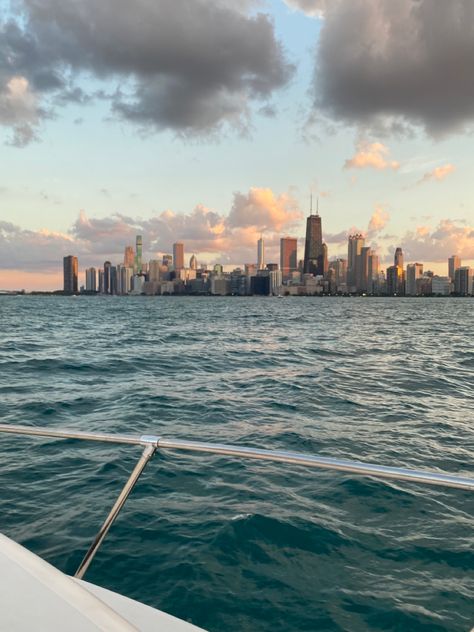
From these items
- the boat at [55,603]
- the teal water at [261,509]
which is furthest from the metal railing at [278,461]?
the teal water at [261,509]

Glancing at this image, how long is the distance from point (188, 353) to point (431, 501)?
18169 mm

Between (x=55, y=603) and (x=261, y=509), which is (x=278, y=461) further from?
(x=261, y=509)

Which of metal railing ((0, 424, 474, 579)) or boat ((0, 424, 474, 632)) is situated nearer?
boat ((0, 424, 474, 632))

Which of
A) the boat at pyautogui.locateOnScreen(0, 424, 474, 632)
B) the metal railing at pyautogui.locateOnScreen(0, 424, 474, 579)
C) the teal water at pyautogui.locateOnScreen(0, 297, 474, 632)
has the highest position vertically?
the metal railing at pyautogui.locateOnScreen(0, 424, 474, 579)

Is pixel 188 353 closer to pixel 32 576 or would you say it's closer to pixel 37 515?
pixel 37 515

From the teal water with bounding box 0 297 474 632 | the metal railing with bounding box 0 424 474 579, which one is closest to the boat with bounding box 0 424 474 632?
the metal railing with bounding box 0 424 474 579

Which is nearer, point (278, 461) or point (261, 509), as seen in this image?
point (278, 461)

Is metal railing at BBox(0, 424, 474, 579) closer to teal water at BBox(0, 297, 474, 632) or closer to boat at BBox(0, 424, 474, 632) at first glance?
boat at BBox(0, 424, 474, 632)

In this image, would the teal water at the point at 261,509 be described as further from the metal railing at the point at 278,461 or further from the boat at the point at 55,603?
the boat at the point at 55,603

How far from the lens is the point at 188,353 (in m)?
23.7

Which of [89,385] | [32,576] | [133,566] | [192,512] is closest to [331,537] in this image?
[192,512]

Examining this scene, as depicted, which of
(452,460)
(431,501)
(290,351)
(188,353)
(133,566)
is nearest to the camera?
(133,566)

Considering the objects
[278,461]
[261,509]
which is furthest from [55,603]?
[261,509]

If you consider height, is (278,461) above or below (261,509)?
above
